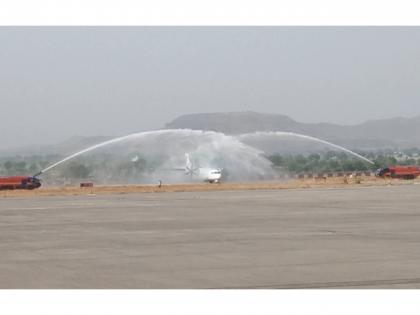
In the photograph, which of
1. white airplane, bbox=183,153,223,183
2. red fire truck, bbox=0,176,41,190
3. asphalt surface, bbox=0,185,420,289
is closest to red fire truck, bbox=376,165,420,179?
white airplane, bbox=183,153,223,183

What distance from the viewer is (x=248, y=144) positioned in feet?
488

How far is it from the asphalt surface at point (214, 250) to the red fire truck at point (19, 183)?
56.3 m

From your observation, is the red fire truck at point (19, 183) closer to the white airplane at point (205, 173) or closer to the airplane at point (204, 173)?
the airplane at point (204, 173)

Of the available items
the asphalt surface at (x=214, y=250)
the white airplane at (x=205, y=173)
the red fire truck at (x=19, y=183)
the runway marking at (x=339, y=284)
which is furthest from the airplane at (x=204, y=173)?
the runway marking at (x=339, y=284)

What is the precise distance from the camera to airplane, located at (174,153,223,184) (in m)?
119

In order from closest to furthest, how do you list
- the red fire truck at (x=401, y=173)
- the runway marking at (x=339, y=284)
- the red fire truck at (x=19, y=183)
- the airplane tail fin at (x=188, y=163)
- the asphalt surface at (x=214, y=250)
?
the runway marking at (x=339, y=284) → the asphalt surface at (x=214, y=250) → the red fire truck at (x=19, y=183) → the red fire truck at (x=401, y=173) → the airplane tail fin at (x=188, y=163)

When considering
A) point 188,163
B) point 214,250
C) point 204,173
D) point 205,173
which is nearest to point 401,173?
point 205,173

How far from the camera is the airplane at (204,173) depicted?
391 ft

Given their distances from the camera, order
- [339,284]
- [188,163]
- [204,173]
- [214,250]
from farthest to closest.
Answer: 1. [188,163]
2. [204,173]
3. [214,250]
4. [339,284]

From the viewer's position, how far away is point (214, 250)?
23875 mm

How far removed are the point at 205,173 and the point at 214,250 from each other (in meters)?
99.7

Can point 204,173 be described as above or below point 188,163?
below

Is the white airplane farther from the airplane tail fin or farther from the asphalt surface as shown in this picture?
the asphalt surface

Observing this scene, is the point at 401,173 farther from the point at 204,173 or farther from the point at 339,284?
the point at 339,284
